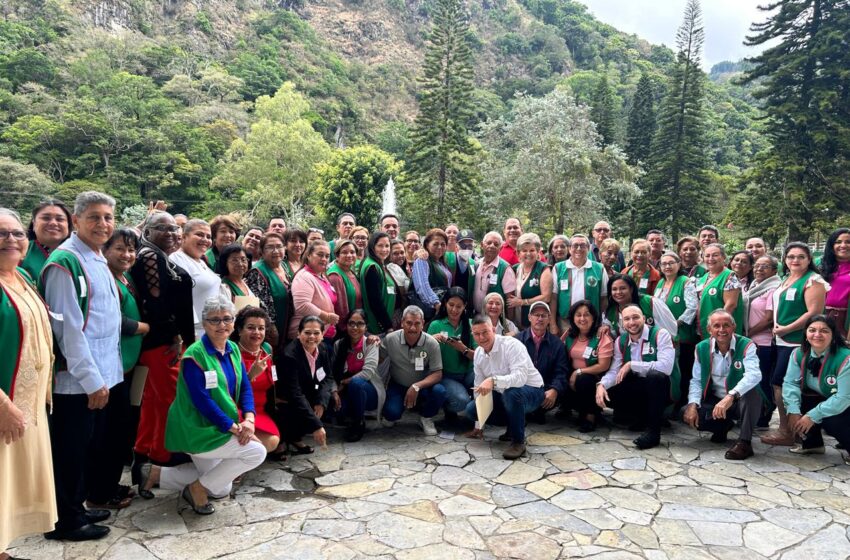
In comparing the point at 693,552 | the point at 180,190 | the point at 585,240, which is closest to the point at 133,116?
the point at 180,190

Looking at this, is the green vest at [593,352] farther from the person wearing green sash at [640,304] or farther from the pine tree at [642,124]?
the pine tree at [642,124]

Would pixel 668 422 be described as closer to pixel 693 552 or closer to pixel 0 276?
pixel 693 552

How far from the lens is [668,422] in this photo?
4.66 m

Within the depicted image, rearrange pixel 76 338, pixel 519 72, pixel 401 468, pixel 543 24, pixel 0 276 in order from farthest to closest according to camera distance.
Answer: pixel 543 24
pixel 519 72
pixel 401 468
pixel 76 338
pixel 0 276

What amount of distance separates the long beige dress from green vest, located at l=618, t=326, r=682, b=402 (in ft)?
12.4

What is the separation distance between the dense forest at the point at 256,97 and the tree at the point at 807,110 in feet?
3.67

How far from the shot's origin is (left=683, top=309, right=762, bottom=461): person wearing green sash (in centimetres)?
390

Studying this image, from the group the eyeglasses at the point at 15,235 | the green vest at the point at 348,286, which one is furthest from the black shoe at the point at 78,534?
the green vest at the point at 348,286

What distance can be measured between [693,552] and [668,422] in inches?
84.6

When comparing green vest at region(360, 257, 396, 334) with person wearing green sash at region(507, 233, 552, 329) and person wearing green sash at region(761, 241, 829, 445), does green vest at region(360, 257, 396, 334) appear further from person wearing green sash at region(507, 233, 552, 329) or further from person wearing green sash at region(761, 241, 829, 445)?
person wearing green sash at region(761, 241, 829, 445)

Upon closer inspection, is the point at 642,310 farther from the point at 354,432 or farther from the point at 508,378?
the point at 354,432

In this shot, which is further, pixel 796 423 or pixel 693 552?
pixel 796 423

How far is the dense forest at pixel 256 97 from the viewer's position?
30266mm

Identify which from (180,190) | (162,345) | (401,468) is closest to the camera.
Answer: (162,345)
